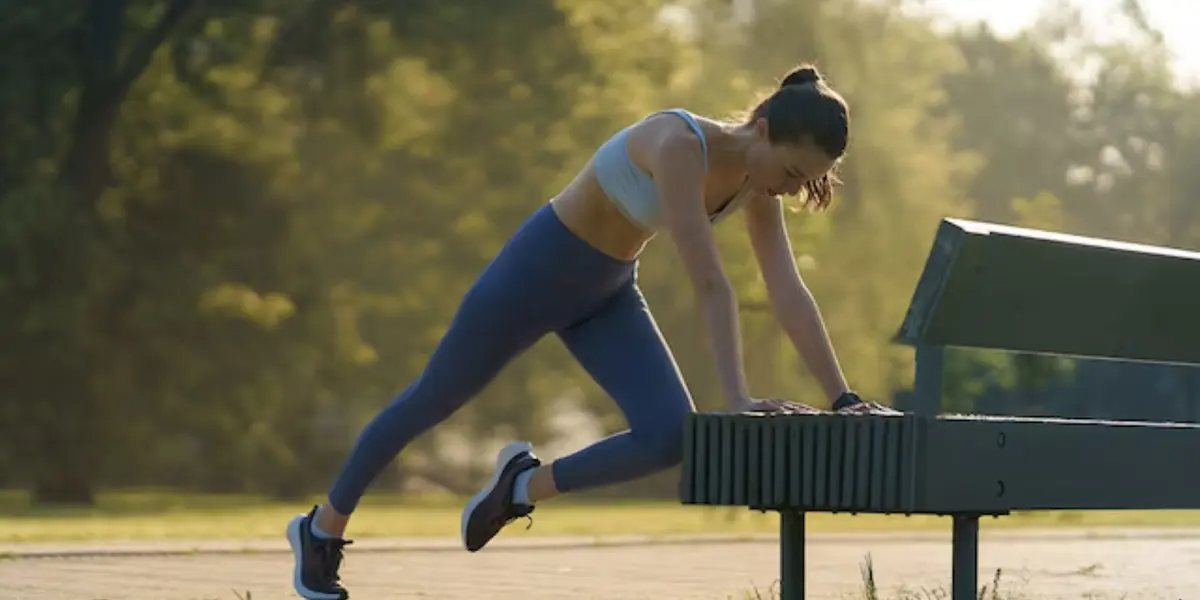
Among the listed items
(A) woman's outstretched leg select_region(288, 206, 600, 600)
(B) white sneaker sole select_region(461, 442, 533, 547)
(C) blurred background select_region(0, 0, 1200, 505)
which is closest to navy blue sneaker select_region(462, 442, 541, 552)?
(B) white sneaker sole select_region(461, 442, 533, 547)

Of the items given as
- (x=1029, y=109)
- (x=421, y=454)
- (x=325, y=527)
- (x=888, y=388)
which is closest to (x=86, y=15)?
(x=421, y=454)

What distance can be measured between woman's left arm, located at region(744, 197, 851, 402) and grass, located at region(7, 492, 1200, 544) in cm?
685

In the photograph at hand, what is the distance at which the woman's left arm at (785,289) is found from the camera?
18.7 ft

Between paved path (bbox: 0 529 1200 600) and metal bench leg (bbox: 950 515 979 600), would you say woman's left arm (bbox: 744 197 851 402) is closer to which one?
metal bench leg (bbox: 950 515 979 600)

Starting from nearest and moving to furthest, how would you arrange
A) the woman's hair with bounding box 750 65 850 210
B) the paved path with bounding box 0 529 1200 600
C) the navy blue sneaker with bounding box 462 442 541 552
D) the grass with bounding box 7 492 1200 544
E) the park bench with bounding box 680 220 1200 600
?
1. the park bench with bounding box 680 220 1200 600
2. the woman's hair with bounding box 750 65 850 210
3. the navy blue sneaker with bounding box 462 442 541 552
4. the paved path with bounding box 0 529 1200 600
5. the grass with bounding box 7 492 1200 544

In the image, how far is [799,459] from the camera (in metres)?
4.77

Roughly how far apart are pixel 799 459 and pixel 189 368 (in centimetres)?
2388

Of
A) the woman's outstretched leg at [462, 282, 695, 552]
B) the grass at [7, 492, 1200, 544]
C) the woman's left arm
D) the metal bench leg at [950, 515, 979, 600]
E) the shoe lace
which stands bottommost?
the metal bench leg at [950, 515, 979, 600]

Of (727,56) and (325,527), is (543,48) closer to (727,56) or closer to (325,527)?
(727,56)

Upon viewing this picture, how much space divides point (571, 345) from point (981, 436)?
1414mm

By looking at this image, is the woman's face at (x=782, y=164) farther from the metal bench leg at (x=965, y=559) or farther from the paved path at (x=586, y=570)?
the paved path at (x=586, y=570)

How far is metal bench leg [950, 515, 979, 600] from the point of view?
196 inches

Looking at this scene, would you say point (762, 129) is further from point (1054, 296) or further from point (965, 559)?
point (965, 559)

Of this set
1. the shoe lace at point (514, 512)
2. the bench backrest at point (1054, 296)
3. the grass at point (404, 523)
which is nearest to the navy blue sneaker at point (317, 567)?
the shoe lace at point (514, 512)
